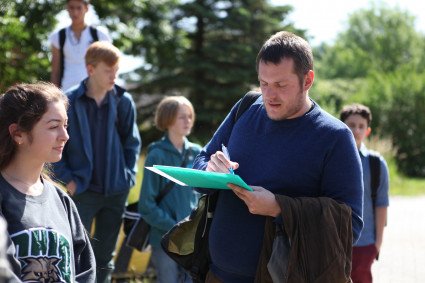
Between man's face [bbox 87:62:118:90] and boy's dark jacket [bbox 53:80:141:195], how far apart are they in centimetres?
11

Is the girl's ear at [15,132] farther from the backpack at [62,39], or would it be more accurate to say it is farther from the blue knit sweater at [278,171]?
the backpack at [62,39]

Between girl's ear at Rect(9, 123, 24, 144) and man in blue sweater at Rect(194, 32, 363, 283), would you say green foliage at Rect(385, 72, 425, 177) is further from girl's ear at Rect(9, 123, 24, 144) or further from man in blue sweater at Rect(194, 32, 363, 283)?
girl's ear at Rect(9, 123, 24, 144)

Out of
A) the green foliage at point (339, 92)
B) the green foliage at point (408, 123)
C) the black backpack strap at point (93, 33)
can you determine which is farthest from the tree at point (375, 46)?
the black backpack strap at point (93, 33)

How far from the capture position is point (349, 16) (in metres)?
82.5

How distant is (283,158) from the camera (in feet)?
10.5

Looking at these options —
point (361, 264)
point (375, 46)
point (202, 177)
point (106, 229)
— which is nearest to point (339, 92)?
point (375, 46)

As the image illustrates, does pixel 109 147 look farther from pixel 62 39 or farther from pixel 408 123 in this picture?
pixel 408 123

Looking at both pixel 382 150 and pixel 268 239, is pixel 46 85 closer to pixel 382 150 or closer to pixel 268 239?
pixel 268 239

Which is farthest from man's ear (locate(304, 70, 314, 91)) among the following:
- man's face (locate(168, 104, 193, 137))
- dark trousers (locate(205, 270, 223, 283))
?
man's face (locate(168, 104, 193, 137))

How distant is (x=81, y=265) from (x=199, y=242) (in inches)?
24.3

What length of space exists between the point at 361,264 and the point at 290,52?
9.19 ft

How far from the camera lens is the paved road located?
28.3 feet

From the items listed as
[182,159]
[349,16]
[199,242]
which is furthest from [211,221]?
[349,16]

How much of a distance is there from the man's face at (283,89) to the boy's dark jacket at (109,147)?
233 centimetres
